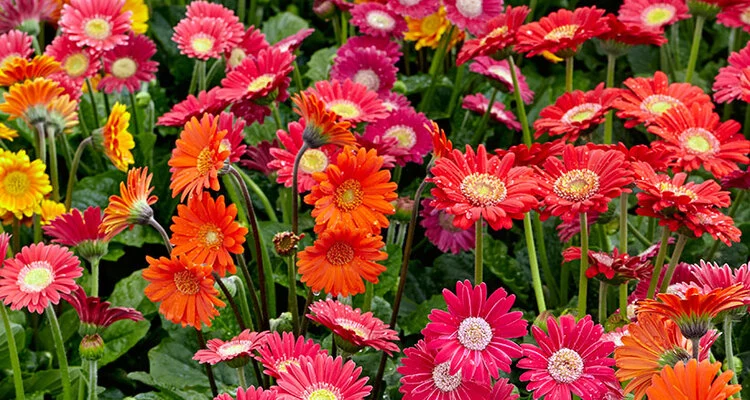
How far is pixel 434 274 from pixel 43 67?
0.81m

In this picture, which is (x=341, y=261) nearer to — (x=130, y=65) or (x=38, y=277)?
(x=38, y=277)

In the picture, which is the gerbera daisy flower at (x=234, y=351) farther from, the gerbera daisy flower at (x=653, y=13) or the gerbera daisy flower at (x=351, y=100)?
the gerbera daisy flower at (x=653, y=13)

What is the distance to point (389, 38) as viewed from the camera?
2002 millimetres

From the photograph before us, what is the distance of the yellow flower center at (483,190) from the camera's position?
43.7 inches

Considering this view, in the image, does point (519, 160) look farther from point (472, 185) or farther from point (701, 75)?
point (701, 75)

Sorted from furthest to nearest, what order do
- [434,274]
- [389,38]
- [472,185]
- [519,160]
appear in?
[389,38] < [434,274] < [519,160] < [472,185]

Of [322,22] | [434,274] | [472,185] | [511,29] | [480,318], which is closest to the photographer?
[480,318]

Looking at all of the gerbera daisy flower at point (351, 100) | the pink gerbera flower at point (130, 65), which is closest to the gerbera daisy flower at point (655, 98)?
the gerbera daisy flower at point (351, 100)

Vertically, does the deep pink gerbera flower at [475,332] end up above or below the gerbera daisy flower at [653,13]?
below

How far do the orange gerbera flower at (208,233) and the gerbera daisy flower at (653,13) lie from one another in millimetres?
993

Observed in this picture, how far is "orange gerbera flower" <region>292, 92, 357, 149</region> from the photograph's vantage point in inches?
48.2

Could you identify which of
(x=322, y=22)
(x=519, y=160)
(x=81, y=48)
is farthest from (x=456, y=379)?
(x=322, y=22)

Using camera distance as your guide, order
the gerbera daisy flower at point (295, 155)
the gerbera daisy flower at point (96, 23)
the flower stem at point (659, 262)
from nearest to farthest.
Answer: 1. the flower stem at point (659, 262)
2. the gerbera daisy flower at point (295, 155)
3. the gerbera daisy flower at point (96, 23)

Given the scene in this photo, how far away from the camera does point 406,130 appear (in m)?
1.71
